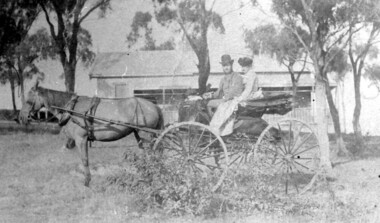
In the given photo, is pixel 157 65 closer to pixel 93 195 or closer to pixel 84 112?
pixel 84 112

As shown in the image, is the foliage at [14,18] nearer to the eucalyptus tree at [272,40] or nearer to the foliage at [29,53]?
the foliage at [29,53]

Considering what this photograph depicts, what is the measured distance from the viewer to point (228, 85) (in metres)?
7.47

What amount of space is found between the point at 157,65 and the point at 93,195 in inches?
890

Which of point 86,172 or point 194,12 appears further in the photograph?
point 194,12

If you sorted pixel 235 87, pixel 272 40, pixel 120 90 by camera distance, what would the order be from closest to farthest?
pixel 235 87, pixel 272 40, pixel 120 90

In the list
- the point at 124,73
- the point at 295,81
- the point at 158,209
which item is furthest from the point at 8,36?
the point at 158,209

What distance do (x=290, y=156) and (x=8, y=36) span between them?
18789 mm

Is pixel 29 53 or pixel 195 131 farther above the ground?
pixel 29 53

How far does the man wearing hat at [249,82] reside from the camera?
7.15 m

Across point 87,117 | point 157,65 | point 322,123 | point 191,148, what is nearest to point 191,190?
point 191,148

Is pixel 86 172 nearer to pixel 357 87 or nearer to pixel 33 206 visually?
pixel 33 206

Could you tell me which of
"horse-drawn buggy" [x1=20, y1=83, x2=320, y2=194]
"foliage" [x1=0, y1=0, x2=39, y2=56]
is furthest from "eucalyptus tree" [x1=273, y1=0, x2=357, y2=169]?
"foliage" [x1=0, y1=0, x2=39, y2=56]

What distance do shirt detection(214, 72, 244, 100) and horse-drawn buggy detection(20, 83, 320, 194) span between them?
32 centimetres

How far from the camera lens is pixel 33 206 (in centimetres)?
693
